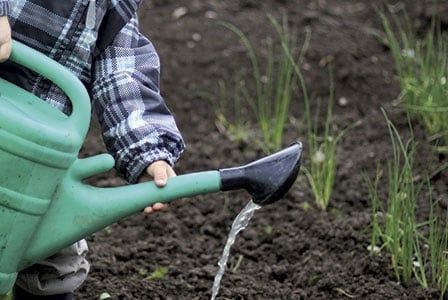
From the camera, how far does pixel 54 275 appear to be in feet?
8.38

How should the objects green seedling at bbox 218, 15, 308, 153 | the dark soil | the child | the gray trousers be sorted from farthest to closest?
green seedling at bbox 218, 15, 308, 153, the dark soil, the gray trousers, the child

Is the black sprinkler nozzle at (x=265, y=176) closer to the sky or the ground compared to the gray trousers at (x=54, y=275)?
closer to the sky

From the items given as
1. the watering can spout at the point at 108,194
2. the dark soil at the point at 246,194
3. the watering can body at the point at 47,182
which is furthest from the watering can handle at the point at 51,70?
the dark soil at the point at 246,194

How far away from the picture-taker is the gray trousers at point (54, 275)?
254 centimetres

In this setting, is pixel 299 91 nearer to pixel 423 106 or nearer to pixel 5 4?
pixel 423 106

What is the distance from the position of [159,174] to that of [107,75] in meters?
0.28

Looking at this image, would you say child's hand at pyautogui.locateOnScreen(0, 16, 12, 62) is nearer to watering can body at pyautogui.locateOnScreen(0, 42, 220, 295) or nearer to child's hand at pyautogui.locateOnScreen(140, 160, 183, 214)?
watering can body at pyautogui.locateOnScreen(0, 42, 220, 295)

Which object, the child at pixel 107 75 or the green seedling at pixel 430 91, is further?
the green seedling at pixel 430 91

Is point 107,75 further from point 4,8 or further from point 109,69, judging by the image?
point 4,8

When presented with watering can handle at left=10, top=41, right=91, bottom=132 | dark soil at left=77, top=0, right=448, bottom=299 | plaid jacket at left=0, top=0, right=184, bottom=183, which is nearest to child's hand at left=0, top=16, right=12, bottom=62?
watering can handle at left=10, top=41, right=91, bottom=132

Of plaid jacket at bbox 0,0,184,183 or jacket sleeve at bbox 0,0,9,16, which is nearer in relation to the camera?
jacket sleeve at bbox 0,0,9,16

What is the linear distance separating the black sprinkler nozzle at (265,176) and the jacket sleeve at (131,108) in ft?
0.60

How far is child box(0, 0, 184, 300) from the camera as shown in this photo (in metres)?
2.38

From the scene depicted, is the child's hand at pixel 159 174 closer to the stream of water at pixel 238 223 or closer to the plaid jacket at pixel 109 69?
the plaid jacket at pixel 109 69
